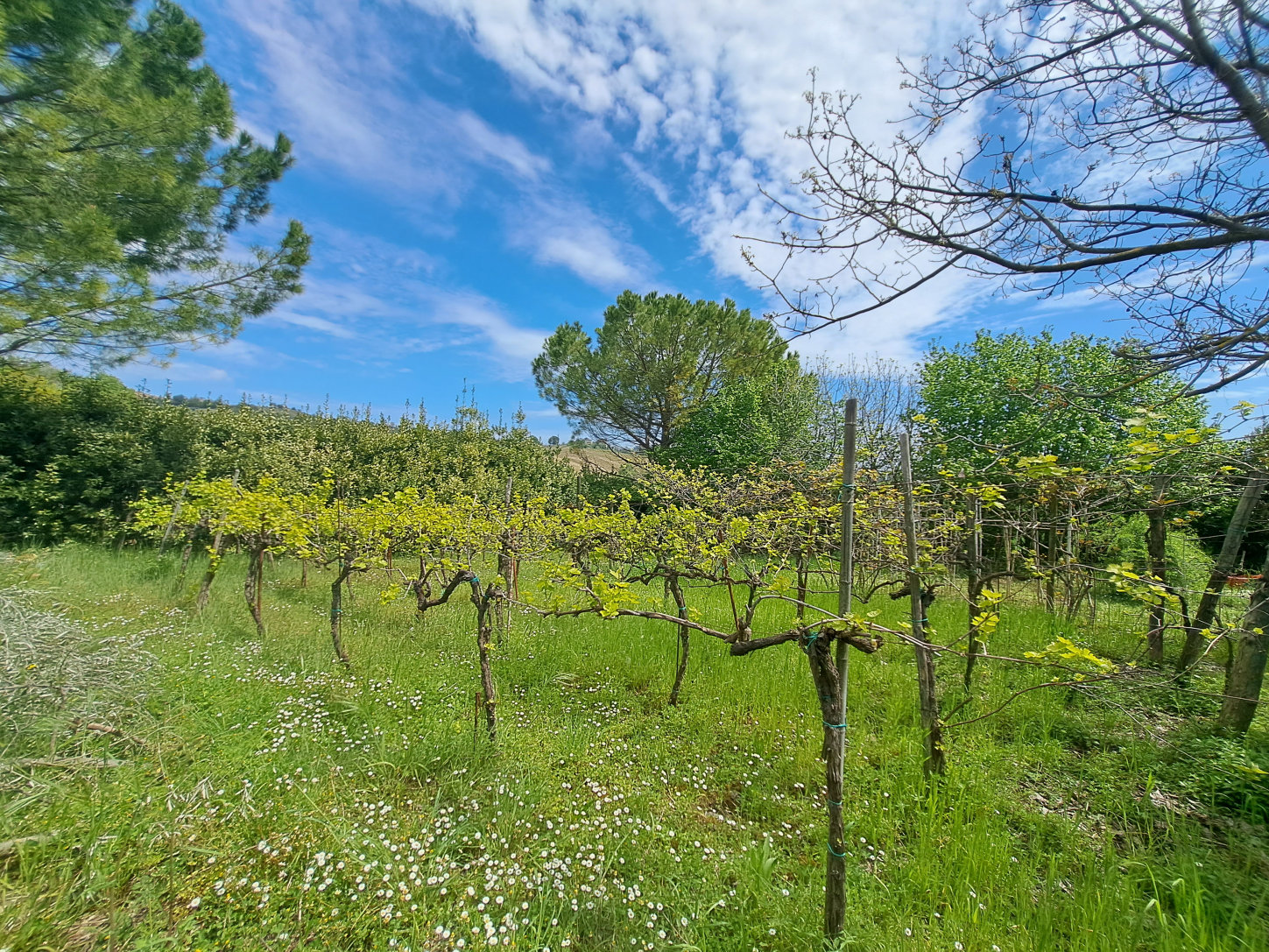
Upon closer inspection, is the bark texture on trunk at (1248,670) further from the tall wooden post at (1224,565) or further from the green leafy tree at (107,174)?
the green leafy tree at (107,174)

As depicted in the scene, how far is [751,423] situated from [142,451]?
1188cm

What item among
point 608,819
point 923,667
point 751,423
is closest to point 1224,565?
point 923,667

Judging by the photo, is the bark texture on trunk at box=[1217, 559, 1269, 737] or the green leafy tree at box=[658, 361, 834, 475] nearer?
the bark texture on trunk at box=[1217, 559, 1269, 737]

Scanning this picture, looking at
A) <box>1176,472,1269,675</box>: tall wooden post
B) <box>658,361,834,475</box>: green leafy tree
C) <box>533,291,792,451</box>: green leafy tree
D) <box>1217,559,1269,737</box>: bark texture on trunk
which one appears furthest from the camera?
<box>533,291,792,451</box>: green leafy tree

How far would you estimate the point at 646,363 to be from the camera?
13023 mm

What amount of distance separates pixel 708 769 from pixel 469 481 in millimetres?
9065

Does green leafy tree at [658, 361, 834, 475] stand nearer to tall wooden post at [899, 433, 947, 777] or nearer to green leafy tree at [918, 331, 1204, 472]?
green leafy tree at [918, 331, 1204, 472]

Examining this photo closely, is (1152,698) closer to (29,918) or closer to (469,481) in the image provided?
(29,918)

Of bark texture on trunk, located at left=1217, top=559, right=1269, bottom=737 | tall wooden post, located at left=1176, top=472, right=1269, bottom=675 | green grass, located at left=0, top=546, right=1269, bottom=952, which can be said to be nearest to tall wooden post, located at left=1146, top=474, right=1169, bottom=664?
tall wooden post, located at left=1176, top=472, right=1269, bottom=675

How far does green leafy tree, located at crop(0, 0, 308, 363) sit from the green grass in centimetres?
395

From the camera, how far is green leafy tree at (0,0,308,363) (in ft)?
12.9

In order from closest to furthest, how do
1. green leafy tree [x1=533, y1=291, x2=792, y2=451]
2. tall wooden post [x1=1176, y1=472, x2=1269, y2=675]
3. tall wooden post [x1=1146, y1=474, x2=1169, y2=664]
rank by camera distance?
1. tall wooden post [x1=1176, y1=472, x2=1269, y2=675]
2. tall wooden post [x1=1146, y1=474, x2=1169, y2=664]
3. green leafy tree [x1=533, y1=291, x2=792, y2=451]

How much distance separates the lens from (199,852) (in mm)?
1877

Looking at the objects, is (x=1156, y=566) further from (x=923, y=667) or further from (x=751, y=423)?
(x=751, y=423)
